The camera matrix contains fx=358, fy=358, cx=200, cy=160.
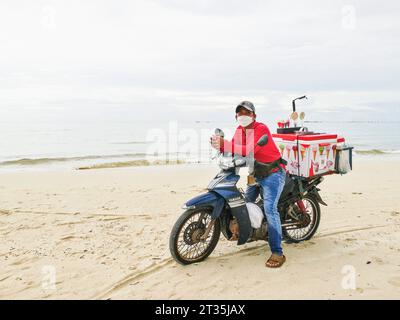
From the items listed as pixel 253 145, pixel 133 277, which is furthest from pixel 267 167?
pixel 133 277

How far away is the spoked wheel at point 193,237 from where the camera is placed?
4449 millimetres

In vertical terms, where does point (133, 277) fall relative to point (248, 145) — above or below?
below

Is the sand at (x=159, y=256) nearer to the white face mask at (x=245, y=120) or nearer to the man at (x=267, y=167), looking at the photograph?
the man at (x=267, y=167)

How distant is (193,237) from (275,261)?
1.09 m

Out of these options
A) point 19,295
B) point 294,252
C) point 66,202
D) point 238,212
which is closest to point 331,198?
point 294,252

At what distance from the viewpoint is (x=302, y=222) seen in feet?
18.0

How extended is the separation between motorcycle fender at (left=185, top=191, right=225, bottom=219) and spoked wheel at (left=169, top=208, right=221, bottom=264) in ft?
0.25

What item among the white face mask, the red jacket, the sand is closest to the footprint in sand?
the sand

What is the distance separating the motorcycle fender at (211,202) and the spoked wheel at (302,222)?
132 centimetres

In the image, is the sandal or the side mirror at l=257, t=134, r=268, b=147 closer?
the side mirror at l=257, t=134, r=268, b=147

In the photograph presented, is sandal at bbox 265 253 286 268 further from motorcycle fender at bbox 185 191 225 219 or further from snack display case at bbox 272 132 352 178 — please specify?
snack display case at bbox 272 132 352 178

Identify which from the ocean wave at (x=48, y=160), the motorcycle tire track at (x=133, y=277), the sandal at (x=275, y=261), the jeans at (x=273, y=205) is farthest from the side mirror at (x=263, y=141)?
the ocean wave at (x=48, y=160)

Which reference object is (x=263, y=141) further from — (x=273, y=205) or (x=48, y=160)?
(x=48, y=160)

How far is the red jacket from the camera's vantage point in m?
4.28
